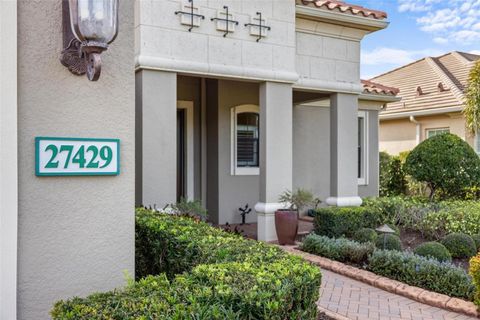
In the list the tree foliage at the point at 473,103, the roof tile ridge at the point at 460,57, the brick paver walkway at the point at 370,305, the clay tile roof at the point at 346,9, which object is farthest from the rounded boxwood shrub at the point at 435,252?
the roof tile ridge at the point at 460,57

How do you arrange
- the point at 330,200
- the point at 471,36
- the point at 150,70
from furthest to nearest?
the point at 471,36 < the point at 330,200 < the point at 150,70

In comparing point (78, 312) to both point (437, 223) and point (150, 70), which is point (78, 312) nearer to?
point (150, 70)

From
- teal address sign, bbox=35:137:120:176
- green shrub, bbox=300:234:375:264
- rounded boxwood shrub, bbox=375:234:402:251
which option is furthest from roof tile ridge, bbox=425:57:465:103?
teal address sign, bbox=35:137:120:176

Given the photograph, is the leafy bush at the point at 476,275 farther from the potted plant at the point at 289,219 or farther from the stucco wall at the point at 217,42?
the stucco wall at the point at 217,42

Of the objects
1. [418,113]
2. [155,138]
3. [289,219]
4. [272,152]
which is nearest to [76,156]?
[155,138]

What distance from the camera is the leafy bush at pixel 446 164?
11.1 metres

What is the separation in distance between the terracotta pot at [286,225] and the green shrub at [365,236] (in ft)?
3.64

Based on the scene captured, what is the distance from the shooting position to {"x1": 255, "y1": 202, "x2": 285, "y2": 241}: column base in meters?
8.20

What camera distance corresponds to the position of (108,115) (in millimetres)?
3650

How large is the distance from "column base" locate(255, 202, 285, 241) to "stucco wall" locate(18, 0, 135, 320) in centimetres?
463

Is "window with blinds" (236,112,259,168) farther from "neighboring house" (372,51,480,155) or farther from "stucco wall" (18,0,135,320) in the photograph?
"neighboring house" (372,51,480,155)

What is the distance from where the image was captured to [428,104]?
16984 mm

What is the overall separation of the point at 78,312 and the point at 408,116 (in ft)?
56.4
